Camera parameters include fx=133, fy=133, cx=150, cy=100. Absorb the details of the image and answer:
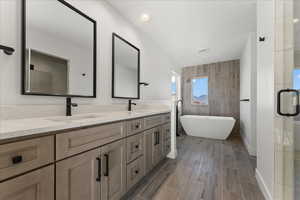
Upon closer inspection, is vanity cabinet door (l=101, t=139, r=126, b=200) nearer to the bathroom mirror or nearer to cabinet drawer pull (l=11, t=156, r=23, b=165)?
cabinet drawer pull (l=11, t=156, r=23, b=165)

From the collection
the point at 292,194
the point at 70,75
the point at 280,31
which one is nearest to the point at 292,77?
the point at 280,31

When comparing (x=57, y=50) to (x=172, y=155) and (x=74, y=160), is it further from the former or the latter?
(x=172, y=155)

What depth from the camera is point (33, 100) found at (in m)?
1.10

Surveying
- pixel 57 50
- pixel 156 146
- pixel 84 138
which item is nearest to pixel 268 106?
pixel 156 146

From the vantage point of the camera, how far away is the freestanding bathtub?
3.51m

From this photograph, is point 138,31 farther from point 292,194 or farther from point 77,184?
point 292,194

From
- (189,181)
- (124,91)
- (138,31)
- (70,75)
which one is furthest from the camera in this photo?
(138,31)

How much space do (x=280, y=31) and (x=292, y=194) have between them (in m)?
1.43

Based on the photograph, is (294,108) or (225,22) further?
(225,22)

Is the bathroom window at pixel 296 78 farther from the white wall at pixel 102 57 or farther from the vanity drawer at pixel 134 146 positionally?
the white wall at pixel 102 57

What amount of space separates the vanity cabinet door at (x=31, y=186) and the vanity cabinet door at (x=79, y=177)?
0.04m

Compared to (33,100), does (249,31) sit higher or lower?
higher

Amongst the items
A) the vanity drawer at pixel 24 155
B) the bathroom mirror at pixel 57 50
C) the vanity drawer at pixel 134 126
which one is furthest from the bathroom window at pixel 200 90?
the vanity drawer at pixel 24 155

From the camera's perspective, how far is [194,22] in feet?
7.42
